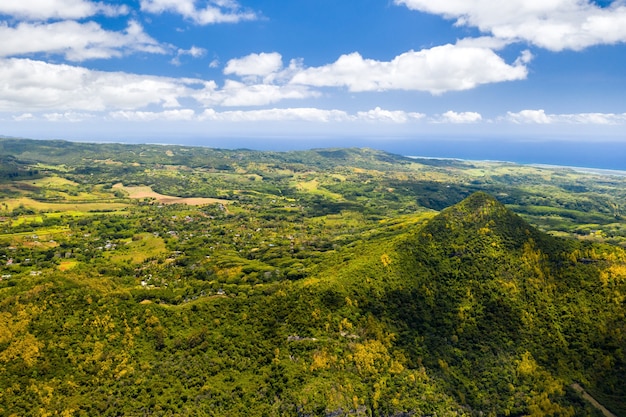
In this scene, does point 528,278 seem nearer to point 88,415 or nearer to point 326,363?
point 326,363

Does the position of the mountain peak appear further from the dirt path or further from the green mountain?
the dirt path

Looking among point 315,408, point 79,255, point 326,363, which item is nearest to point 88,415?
point 315,408

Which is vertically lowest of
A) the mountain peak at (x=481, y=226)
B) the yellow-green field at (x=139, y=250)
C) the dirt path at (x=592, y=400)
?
the dirt path at (x=592, y=400)

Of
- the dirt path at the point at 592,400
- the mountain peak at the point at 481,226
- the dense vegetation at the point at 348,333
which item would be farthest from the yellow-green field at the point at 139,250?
the dirt path at the point at 592,400

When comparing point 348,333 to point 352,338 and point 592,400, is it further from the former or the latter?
point 592,400

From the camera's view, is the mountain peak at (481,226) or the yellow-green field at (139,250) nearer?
the mountain peak at (481,226)

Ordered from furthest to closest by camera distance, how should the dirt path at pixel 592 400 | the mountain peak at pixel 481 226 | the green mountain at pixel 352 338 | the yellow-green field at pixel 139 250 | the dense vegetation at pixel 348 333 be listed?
1. the yellow-green field at pixel 139 250
2. the mountain peak at pixel 481 226
3. the dirt path at pixel 592 400
4. the dense vegetation at pixel 348 333
5. the green mountain at pixel 352 338

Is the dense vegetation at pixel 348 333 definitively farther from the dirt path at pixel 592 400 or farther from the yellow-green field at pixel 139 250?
Result: the yellow-green field at pixel 139 250

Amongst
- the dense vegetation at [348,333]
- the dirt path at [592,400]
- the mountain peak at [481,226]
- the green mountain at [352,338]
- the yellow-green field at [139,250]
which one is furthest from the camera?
the yellow-green field at [139,250]

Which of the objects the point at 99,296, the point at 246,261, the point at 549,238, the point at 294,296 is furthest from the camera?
the point at 246,261
